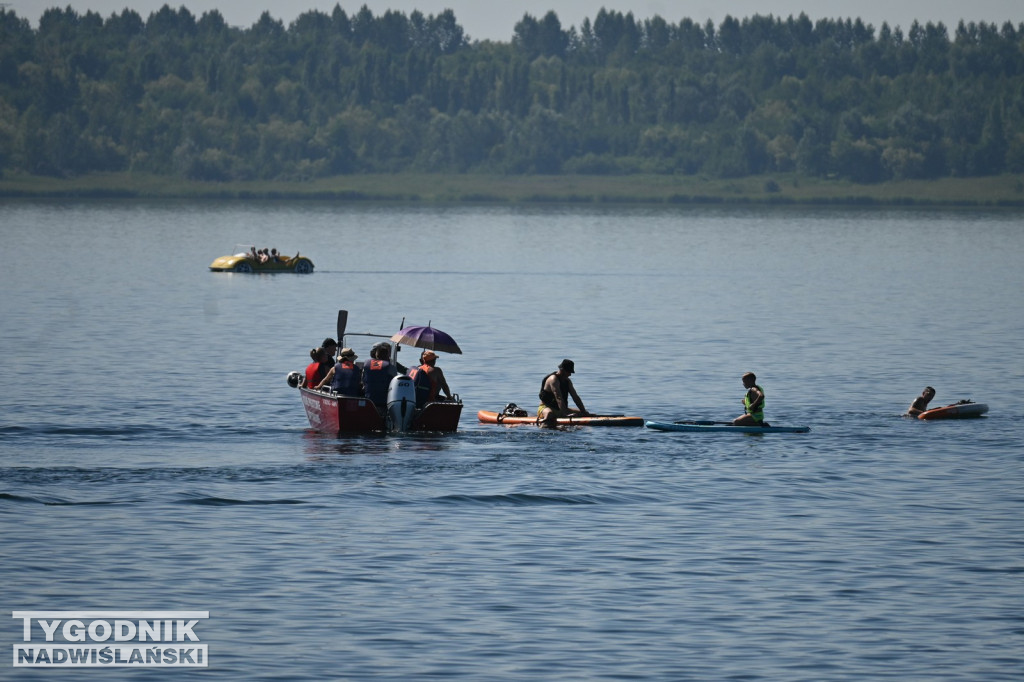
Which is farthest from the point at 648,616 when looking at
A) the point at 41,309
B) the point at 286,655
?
the point at 41,309

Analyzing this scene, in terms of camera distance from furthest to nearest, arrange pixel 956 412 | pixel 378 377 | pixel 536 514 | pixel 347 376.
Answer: pixel 956 412 → pixel 378 377 → pixel 347 376 → pixel 536 514

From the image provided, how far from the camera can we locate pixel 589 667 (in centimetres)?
2353

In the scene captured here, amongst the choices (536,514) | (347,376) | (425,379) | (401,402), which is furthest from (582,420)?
(536,514)

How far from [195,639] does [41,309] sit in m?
62.0

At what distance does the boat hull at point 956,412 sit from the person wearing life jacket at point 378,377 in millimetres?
14501

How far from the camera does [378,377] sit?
132 feet

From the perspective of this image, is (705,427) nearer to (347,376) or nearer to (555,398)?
(555,398)

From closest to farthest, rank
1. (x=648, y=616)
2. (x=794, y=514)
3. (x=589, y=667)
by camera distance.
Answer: (x=589, y=667), (x=648, y=616), (x=794, y=514)

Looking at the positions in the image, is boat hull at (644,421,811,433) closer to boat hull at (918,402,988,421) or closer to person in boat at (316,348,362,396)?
boat hull at (918,402,988,421)

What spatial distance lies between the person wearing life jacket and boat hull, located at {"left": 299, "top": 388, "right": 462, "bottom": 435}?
1.00ft

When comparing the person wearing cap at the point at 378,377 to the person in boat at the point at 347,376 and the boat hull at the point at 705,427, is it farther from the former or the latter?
the boat hull at the point at 705,427

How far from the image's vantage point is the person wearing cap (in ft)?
132

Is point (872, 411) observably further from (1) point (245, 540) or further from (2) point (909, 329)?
(2) point (909, 329)

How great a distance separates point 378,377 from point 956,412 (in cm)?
1554
